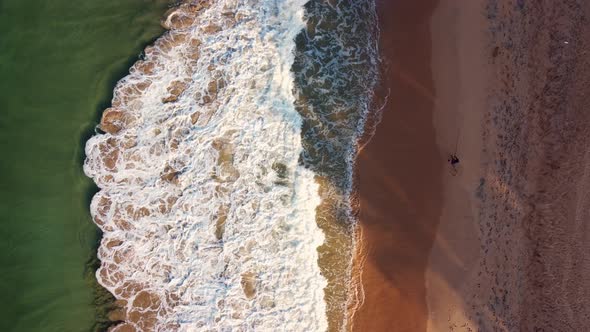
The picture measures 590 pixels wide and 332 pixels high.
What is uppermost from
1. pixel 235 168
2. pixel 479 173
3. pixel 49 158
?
pixel 479 173

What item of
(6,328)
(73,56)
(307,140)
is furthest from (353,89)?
(6,328)

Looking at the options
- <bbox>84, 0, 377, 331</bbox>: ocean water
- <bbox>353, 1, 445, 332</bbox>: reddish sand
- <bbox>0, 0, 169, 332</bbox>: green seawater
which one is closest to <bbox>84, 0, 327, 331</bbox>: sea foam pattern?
<bbox>84, 0, 377, 331</bbox>: ocean water

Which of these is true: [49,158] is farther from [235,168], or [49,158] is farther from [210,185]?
[235,168]

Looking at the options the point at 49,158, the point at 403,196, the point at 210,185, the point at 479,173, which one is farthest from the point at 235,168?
the point at 479,173

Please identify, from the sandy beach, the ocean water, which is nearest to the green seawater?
the ocean water

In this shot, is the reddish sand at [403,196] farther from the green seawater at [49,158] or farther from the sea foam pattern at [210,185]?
the green seawater at [49,158]

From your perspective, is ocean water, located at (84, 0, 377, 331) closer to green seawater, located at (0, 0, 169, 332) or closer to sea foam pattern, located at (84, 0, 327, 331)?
sea foam pattern, located at (84, 0, 327, 331)

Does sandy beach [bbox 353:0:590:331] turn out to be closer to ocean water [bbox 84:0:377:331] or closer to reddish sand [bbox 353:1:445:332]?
reddish sand [bbox 353:1:445:332]
